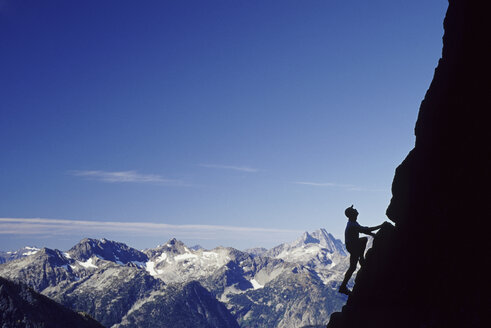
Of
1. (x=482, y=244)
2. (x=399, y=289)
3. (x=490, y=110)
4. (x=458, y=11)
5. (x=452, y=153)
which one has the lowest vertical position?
(x=399, y=289)

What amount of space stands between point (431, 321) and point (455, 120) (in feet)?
27.3

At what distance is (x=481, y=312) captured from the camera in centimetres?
1280

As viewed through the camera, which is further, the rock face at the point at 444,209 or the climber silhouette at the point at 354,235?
the climber silhouette at the point at 354,235

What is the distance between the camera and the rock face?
14.0 m

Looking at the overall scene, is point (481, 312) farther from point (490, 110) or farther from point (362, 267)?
point (362, 267)

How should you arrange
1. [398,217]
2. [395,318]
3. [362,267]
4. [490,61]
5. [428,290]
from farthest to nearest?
[362,267] → [398,217] → [395,318] → [428,290] → [490,61]

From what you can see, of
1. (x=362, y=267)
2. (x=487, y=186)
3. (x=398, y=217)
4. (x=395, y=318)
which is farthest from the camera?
(x=362, y=267)

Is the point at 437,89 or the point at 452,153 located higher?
the point at 437,89

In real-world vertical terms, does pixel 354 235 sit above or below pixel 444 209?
below

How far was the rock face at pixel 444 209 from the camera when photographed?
14047 mm

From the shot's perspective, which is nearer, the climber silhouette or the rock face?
the rock face

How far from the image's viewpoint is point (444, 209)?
52.6 feet

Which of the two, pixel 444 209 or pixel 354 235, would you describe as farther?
pixel 354 235

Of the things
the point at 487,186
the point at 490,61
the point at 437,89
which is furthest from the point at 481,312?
the point at 437,89
